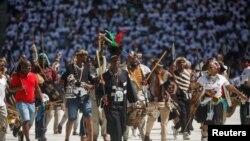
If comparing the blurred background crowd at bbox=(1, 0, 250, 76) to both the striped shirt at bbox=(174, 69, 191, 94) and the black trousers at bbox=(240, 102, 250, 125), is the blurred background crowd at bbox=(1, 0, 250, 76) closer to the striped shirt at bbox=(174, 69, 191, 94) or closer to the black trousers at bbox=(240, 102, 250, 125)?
the black trousers at bbox=(240, 102, 250, 125)

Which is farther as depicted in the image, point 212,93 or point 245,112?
point 245,112

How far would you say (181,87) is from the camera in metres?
18.5

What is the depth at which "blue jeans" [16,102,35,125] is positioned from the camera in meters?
15.5

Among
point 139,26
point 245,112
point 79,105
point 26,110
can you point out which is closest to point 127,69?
point 79,105

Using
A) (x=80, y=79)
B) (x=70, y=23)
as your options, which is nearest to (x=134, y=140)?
(x=80, y=79)

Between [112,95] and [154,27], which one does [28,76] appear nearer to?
[112,95]

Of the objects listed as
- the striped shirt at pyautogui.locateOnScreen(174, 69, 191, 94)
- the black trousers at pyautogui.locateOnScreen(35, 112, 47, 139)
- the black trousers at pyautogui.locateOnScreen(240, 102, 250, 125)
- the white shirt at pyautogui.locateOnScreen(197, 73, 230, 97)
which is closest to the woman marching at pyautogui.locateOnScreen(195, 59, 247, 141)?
Answer: the white shirt at pyautogui.locateOnScreen(197, 73, 230, 97)

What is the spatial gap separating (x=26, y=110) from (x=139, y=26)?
17.7 meters

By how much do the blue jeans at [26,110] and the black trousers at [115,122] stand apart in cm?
225

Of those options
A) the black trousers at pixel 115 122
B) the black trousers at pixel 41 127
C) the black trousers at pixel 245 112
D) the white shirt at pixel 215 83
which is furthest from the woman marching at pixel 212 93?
the black trousers at pixel 245 112

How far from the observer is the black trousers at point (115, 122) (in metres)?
13.6

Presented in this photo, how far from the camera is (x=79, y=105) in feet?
51.5

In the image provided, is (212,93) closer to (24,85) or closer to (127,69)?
(127,69)

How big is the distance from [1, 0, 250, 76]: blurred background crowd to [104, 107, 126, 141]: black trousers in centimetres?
1738
